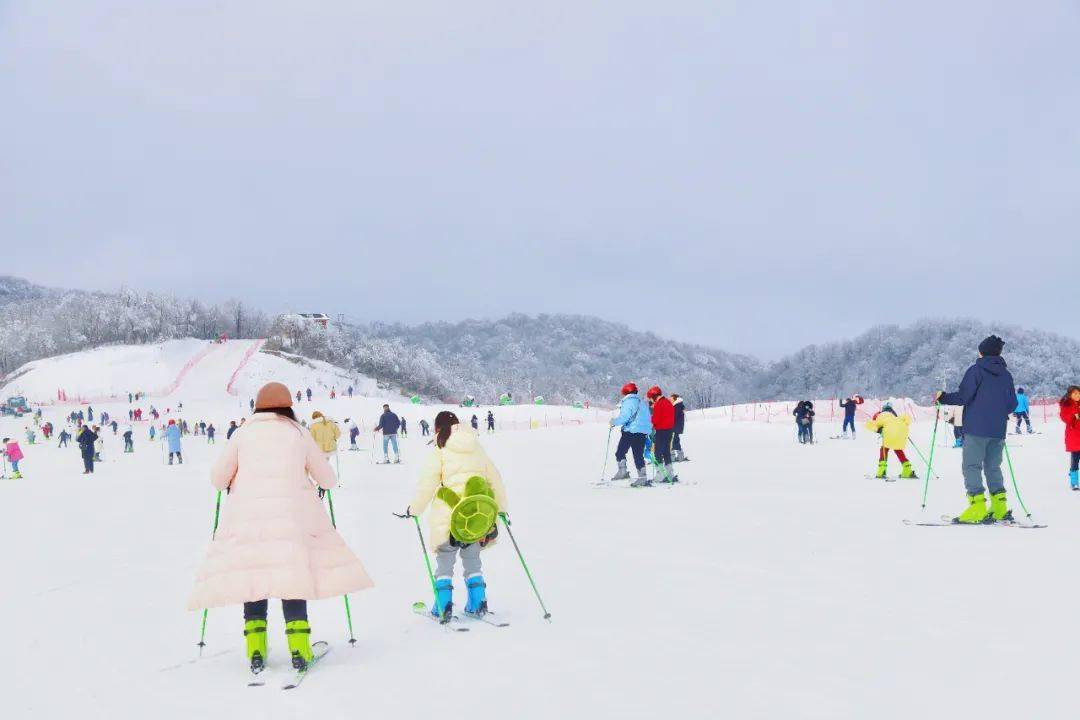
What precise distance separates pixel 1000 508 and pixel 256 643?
8.44 metres

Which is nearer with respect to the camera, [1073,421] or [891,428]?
[1073,421]

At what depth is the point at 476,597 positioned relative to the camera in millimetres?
6297

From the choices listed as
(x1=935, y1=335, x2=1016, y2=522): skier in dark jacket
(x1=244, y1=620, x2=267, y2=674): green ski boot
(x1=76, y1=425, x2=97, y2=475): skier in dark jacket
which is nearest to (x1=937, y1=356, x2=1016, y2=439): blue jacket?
(x1=935, y1=335, x2=1016, y2=522): skier in dark jacket

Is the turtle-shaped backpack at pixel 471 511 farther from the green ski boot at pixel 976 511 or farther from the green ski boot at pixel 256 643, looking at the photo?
the green ski boot at pixel 976 511

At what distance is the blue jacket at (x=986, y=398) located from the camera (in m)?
9.70

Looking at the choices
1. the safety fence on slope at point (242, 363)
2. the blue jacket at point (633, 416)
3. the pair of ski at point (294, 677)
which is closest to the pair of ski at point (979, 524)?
the blue jacket at point (633, 416)

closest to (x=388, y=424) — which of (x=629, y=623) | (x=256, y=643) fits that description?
(x=629, y=623)

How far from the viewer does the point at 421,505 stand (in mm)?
6191

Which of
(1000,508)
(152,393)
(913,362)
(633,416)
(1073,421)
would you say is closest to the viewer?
(1000,508)

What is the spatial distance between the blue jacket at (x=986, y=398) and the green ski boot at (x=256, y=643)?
7840mm

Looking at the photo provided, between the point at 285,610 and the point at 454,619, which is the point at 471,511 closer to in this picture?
the point at 454,619

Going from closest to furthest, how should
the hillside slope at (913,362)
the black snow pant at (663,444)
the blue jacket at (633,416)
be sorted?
the blue jacket at (633,416) < the black snow pant at (663,444) < the hillside slope at (913,362)

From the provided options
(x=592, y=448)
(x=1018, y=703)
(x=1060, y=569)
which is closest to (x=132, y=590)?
(x=1018, y=703)

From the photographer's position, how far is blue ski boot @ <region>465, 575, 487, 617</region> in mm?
6285
